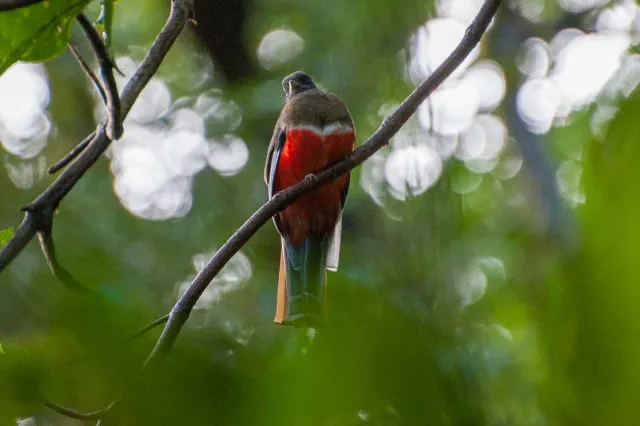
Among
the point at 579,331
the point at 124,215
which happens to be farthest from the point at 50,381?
the point at 124,215

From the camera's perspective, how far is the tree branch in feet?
5.32

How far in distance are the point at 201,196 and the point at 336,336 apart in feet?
20.7

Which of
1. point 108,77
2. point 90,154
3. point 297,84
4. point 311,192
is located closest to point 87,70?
point 108,77

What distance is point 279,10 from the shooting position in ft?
22.6

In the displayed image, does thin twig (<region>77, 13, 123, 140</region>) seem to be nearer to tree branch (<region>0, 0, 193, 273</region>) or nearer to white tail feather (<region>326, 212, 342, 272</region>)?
tree branch (<region>0, 0, 193, 273</region>)

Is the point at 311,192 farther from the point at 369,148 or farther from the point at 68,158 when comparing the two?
the point at 68,158

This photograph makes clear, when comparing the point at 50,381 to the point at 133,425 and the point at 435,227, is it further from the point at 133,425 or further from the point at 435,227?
the point at 435,227

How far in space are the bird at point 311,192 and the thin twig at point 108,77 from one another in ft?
4.70

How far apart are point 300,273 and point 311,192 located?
0.37 metres

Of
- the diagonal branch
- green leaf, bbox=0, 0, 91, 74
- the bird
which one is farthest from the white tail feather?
green leaf, bbox=0, 0, 91, 74

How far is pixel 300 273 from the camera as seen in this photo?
320cm

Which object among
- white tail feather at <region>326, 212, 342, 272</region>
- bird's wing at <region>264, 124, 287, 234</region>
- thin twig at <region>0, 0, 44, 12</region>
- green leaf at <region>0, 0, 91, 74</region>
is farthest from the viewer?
bird's wing at <region>264, 124, 287, 234</region>

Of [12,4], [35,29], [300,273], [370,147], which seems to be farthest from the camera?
[300,273]

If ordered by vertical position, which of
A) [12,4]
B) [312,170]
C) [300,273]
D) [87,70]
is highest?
[312,170]
